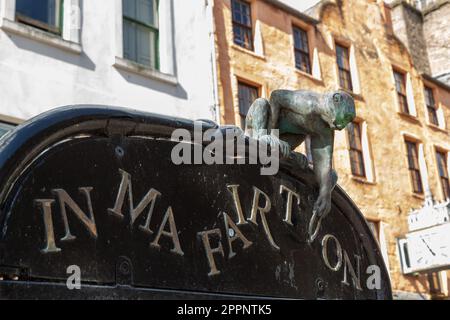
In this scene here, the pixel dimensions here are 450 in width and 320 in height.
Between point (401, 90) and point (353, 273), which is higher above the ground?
point (401, 90)

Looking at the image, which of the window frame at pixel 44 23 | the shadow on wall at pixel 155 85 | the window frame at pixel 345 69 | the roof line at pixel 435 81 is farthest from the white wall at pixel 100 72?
the roof line at pixel 435 81

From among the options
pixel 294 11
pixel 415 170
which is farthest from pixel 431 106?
pixel 294 11

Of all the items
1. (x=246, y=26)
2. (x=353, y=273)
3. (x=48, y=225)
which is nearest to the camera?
(x=48, y=225)

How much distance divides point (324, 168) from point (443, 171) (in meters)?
21.6

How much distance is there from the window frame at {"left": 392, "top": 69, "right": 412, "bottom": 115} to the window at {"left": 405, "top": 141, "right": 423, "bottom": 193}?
3.96 ft

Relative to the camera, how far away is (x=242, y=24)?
57.3 ft

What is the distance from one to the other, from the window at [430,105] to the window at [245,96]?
9.38 metres

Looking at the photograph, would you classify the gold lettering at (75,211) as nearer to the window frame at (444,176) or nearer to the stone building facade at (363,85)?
the stone building facade at (363,85)

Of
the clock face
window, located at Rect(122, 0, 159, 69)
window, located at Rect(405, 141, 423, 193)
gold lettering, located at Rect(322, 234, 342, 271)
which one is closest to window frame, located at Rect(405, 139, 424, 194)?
window, located at Rect(405, 141, 423, 193)

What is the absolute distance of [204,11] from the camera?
1574 cm

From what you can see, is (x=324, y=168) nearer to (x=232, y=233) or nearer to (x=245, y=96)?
(x=232, y=233)

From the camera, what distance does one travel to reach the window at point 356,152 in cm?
1948
